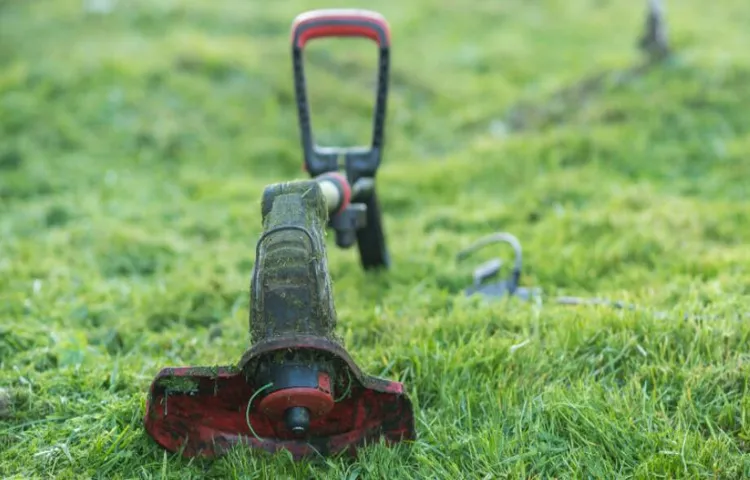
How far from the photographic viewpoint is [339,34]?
393 cm

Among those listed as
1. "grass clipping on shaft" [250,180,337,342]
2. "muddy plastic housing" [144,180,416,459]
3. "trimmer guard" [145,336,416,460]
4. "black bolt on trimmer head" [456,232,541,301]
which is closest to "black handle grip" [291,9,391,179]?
"black bolt on trimmer head" [456,232,541,301]

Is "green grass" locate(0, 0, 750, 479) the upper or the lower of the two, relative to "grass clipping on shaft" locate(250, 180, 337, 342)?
lower

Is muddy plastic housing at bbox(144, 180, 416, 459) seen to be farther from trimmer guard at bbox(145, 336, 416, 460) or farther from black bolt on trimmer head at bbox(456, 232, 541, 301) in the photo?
black bolt on trimmer head at bbox(456, 232, 541, 301)

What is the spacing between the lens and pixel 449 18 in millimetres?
13594

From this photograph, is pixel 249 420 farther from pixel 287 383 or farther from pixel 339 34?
pixel 339 34

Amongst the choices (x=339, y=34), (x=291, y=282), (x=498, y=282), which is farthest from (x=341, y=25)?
(x=291, y=282)

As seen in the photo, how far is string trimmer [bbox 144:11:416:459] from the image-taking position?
2.12 meters

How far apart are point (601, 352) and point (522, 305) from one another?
648mm

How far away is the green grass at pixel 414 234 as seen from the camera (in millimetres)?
2477

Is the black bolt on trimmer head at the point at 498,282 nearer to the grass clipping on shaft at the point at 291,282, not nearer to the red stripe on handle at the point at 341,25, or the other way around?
the red stripe on handle at the point at 341,25

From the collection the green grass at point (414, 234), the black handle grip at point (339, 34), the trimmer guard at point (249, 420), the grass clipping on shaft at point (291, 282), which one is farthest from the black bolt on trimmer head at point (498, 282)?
the grass clipping on shaft at point (291, 282)

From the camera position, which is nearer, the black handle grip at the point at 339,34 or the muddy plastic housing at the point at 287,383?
the muddy plastic housing at the point at 287,383

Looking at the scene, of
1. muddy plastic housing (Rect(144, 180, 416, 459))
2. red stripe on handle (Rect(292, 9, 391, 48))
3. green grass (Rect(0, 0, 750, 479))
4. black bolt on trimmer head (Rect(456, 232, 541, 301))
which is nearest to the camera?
muddy plastic housing (Rect(144, 180, 416, 459))

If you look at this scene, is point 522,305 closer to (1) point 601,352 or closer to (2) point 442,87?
(1) point 601,352
